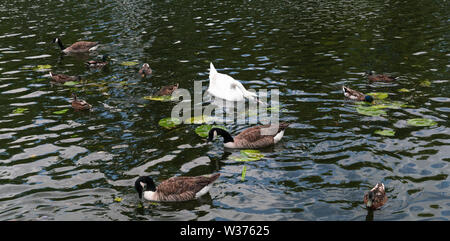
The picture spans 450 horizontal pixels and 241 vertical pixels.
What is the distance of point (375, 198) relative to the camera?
9391mm

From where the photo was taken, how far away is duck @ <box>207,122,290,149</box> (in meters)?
13.0

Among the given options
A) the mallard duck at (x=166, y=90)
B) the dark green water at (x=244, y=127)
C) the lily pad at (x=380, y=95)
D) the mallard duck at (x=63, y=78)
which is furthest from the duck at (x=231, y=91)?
the mallard duck at (x=63, y=78)

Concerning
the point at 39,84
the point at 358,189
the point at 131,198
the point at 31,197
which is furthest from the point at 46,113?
the point at 358,189

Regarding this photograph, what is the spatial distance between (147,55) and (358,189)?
1692 centimetres

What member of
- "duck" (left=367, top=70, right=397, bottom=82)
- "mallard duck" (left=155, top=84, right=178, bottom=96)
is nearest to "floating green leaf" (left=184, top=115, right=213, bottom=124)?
"mallard duck" (left=155, top=84, right=178, bottom=96)

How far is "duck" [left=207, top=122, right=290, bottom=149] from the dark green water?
256 mm

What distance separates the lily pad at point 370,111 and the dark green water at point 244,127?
0.33 m

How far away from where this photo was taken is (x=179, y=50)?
2533 centimetres

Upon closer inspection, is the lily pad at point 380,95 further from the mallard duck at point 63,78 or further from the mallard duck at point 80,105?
the mallard duck at point 63,78

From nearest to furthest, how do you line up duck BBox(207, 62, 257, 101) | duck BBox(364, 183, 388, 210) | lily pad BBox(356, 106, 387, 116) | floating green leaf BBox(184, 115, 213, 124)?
1. duck BBox(364, 183, 388, 210)
2. lily pad BBox(356, 106, 387, 116)
3. floating green leaf BBox(184, 115, 213, 124)
4. duck BBox(207, 62, 257, 101)

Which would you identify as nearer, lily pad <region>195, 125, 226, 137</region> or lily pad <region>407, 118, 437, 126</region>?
lily pad <region>407, 118, 437, 126</region>

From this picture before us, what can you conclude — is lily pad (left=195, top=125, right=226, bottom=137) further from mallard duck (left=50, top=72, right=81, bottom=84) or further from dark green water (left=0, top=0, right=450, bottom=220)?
mallard duck (left=50, top=72, right=81, bottom=84)

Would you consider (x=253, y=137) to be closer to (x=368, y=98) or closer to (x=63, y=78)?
(x=368, y=98)
